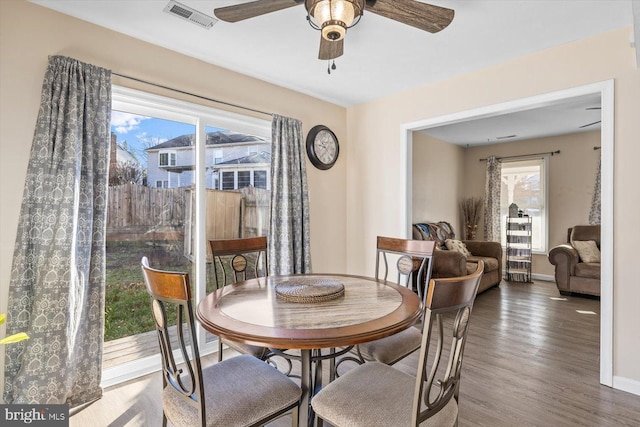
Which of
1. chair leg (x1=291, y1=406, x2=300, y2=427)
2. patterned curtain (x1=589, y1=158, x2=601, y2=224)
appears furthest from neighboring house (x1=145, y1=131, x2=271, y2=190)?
patterned curtain (x1=589, y1=158, x2=601, y2=224)

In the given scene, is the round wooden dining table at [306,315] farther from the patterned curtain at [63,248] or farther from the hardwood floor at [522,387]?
the patterned curtain at [63,248]

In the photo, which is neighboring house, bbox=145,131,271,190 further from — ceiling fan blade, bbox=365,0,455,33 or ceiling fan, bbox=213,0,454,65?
ceiling fan blade, bbox=365,0,455,33

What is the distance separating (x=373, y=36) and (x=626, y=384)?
9.91 ft

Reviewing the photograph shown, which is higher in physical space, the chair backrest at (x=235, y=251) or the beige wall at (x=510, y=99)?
the beige wall at (x=510, y=99)

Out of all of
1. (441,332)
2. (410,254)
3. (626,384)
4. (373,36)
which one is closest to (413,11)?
(373,36)

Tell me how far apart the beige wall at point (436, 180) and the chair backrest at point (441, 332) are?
13.7 ft

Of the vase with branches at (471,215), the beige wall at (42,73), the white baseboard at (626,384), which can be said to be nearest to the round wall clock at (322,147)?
the beige wall at (42,73)

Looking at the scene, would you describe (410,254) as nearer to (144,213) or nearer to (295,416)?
(295,416)

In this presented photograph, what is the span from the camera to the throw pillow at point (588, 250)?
184 inches

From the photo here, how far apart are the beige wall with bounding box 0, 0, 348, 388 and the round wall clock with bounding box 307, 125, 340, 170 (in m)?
0.49

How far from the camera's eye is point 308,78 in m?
3.23

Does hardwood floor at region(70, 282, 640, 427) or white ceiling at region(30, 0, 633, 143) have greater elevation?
white ceiling at region(30, 0, 633, 143)

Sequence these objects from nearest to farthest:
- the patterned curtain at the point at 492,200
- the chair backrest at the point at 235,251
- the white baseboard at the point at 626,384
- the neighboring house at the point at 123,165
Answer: the white baseboard at the point at 626,384 → the chair backrest at the point at 235,251 → the neighboring house at the point at 123,165 → the patterned curtain at the point at 492,200

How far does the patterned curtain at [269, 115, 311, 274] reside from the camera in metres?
3.21
